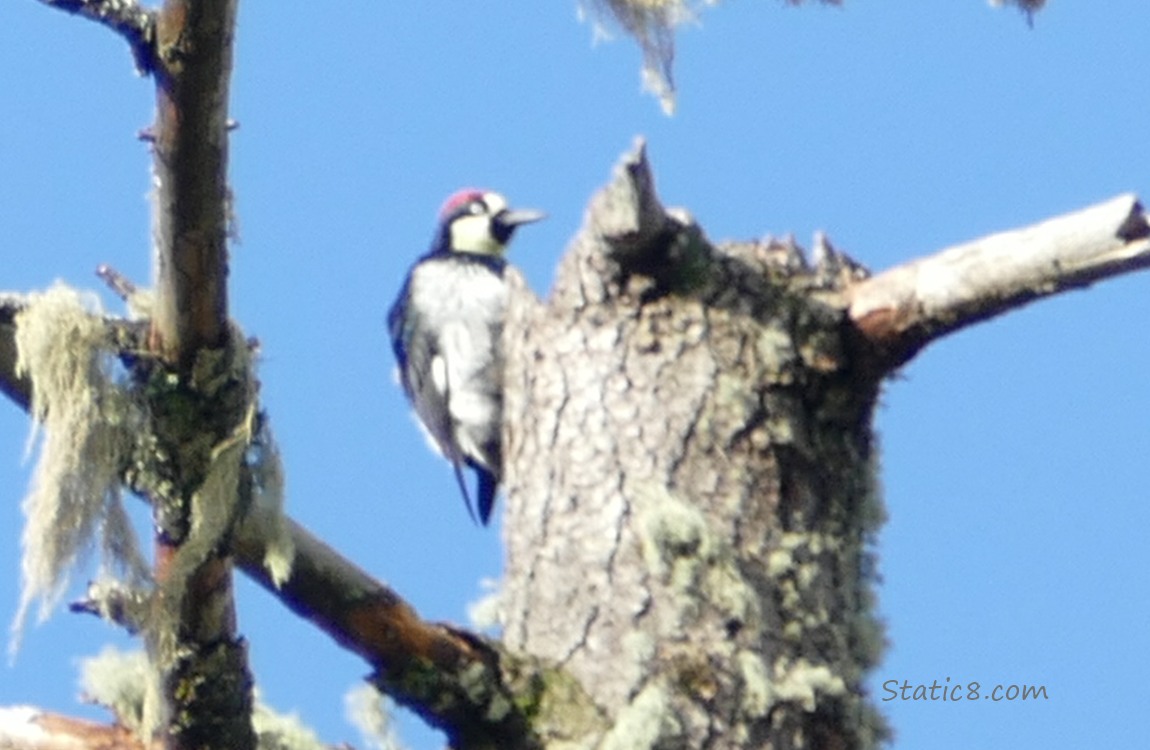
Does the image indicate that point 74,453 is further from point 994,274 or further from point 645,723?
point 994,274

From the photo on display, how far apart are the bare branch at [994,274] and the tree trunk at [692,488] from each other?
78 millimetres

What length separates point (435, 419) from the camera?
440 cm

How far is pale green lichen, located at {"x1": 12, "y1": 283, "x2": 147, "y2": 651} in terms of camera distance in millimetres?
2439

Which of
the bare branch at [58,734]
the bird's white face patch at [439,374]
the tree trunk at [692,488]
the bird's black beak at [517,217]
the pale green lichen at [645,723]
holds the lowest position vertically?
the bare branch at [58,734]

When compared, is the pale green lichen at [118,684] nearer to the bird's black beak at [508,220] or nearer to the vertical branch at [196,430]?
the vertical branch at [196,430]

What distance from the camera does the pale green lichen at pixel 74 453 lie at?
96.0 inches

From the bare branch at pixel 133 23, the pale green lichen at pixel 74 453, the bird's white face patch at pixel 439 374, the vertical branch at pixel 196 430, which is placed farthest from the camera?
the bird's white face patch at pixel 439 374

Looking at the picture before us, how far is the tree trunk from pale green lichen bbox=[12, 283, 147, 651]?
732 millimetres

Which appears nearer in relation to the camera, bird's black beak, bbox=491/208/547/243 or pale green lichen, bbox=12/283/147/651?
pale green lichen, bbox=12/283/147/651

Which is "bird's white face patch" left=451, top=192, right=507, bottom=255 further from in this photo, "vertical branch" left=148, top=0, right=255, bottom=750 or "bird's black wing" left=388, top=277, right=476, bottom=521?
"vertical branch" left=148, top=0, right=255, bottom=750

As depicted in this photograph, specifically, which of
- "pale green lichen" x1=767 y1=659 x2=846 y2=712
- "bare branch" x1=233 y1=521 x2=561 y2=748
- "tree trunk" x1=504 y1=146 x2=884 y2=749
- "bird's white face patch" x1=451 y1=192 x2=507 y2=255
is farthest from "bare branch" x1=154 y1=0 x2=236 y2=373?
"bird's white face patch" x1=451 y1=192 x2=507 y2=255

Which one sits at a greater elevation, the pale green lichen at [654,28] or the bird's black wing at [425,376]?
the bird's black wing at [425,376]

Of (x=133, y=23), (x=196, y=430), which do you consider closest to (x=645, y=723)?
(x=196, y=430)

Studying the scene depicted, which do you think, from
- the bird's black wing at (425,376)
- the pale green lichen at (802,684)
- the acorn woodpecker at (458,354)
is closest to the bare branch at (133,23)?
the pale green lichen at (802,684)
